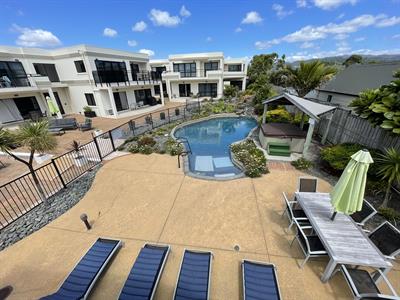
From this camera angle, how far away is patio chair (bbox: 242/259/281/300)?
137 inches

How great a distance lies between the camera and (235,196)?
22.4 ft

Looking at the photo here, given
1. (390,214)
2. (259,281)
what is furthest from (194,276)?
(390,214)

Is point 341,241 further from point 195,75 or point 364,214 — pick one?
point 195,75

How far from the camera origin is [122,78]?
814 inches

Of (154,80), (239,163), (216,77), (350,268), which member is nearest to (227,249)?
(350,268)

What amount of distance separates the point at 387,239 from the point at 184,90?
30.9 metres

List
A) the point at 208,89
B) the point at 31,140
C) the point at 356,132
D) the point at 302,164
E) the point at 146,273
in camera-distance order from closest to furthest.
A: 1. the point at 146,273
2. the point at 31,140
3. the point at 302,164
4. the point at 356,132
5. the point at 208,89

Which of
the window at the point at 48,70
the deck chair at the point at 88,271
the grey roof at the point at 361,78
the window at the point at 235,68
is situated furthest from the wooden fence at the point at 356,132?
the window at the point at 48,70

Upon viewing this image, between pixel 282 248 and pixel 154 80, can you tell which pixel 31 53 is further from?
pixel 282 248

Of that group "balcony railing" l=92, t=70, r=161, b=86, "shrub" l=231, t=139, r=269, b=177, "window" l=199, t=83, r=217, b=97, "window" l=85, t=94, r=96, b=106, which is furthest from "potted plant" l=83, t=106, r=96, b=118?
"shrub" l=231, t=139, r=269, b=177

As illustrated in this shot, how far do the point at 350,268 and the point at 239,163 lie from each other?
19.3 ft

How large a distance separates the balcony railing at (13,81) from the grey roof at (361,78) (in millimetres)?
30519

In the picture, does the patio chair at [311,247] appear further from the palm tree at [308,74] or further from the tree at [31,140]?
the palm tree at [308,74]

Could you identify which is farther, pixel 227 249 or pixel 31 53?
pixel 31 53
